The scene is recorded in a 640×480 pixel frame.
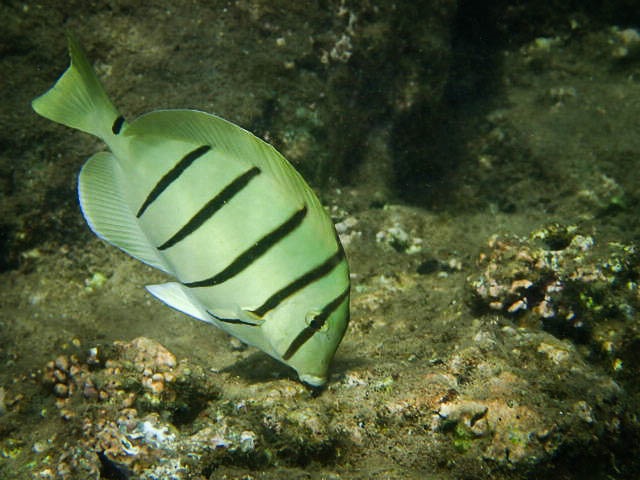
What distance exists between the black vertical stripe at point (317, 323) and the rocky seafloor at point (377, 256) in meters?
0.39

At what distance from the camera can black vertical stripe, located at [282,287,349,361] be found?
2.04m

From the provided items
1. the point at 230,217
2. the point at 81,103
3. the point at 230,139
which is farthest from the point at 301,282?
the point at 81,103

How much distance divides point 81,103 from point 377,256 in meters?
2.62

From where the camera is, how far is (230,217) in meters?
1.97

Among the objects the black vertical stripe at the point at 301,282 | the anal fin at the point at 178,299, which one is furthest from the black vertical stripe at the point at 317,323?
the anal fin at the point at 178,299

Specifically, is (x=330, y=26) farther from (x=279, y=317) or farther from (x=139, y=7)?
(x=279, y=317)

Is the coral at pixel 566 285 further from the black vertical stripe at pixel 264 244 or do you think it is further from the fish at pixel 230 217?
the black vertical stripe at pixel 264 244

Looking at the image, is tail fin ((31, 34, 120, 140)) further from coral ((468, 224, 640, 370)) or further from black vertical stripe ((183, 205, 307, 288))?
coral ((468, 224, 640, 370))

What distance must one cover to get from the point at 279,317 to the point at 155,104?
2.63 meters

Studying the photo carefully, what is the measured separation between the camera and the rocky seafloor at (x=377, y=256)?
2182 millimetres

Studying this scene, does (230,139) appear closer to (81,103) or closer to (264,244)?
(264,244)

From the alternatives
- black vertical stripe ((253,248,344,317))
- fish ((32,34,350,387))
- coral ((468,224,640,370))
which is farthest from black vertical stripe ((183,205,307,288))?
coral ((468,224,640,370))

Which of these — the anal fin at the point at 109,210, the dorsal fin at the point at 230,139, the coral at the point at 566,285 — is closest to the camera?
the dorsal fin at the point at 230,139

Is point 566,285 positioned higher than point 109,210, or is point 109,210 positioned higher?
point 109,210
